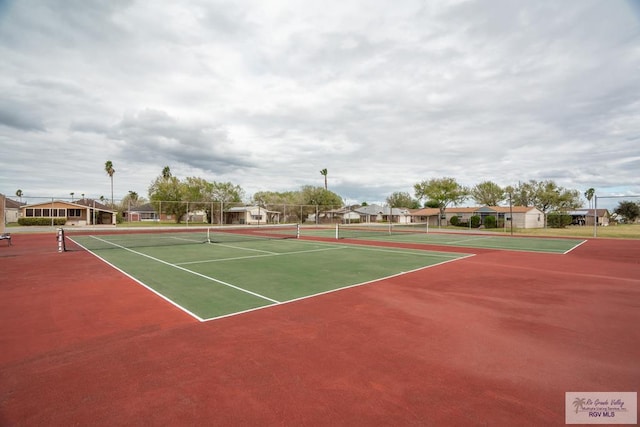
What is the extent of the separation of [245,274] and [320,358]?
21.5ft

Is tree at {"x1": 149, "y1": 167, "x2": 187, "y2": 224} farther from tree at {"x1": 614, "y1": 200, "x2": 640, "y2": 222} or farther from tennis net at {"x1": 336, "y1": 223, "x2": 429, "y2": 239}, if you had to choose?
tree at {"x1": 614, "y1": 200, "x2": 640, "y2": 222}

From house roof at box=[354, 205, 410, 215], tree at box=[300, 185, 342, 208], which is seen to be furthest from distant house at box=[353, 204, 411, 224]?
tree at box=[300, 185, 342, 208]

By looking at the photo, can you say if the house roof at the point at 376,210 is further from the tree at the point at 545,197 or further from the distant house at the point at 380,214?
the tree at the point at 545,197

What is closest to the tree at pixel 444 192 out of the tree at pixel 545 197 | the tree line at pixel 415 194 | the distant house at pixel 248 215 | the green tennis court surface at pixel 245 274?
the tree line at pixel 415 194

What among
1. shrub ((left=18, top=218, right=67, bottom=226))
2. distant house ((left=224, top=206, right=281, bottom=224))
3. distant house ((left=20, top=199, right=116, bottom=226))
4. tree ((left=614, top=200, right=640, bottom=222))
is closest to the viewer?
shrub ((left=18, top=218, right=67, bottom=226))

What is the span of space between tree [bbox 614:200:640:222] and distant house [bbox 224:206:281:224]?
343ft

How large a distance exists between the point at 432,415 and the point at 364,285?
5.97 meters

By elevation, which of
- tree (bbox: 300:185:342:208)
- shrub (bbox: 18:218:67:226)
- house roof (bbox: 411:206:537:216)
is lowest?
shrub (bbox: 18:218:67:226)

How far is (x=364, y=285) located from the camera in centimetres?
934

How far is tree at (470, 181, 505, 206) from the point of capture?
8138cm

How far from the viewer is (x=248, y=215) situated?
201ft

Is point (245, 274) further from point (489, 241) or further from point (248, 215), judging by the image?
point (248, 215)

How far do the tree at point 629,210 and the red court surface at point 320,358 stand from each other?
119 metres

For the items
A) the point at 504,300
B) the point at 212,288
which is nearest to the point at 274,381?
the point at 212,288
